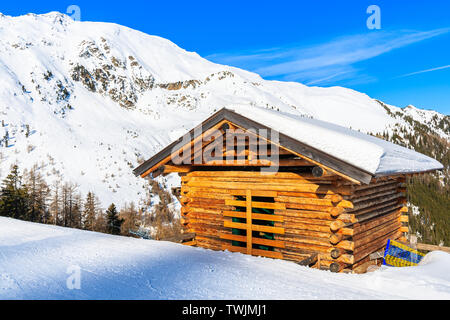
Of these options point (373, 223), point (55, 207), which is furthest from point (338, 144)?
point (55, 207)

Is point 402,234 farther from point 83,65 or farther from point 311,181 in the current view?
point 83,65

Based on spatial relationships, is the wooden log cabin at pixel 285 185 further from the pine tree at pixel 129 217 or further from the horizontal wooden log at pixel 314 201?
the pine tree at pixel 129 217

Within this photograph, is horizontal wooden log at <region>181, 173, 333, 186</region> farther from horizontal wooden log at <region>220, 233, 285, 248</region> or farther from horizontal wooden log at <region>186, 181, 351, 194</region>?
horizontal wooden log at <region>220, 233, 285, 248</region>

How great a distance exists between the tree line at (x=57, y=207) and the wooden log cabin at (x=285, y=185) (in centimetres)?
1768

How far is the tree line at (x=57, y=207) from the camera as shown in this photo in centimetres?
2438

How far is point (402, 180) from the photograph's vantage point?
1096 cm

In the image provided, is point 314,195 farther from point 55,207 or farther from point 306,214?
point 55,207

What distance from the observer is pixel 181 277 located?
5.02 m

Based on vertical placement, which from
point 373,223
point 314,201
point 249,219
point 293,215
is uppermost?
point 314,201

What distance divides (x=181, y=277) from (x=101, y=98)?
177ft

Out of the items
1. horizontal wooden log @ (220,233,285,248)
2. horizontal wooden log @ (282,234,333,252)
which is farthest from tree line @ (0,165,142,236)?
horizontal wooden log @ (282,234,333,252)

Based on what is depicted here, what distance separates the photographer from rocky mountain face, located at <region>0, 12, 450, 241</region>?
33.3 meters

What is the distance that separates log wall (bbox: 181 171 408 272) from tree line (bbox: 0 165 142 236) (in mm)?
17531

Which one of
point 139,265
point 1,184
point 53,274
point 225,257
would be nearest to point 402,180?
point 225,257
